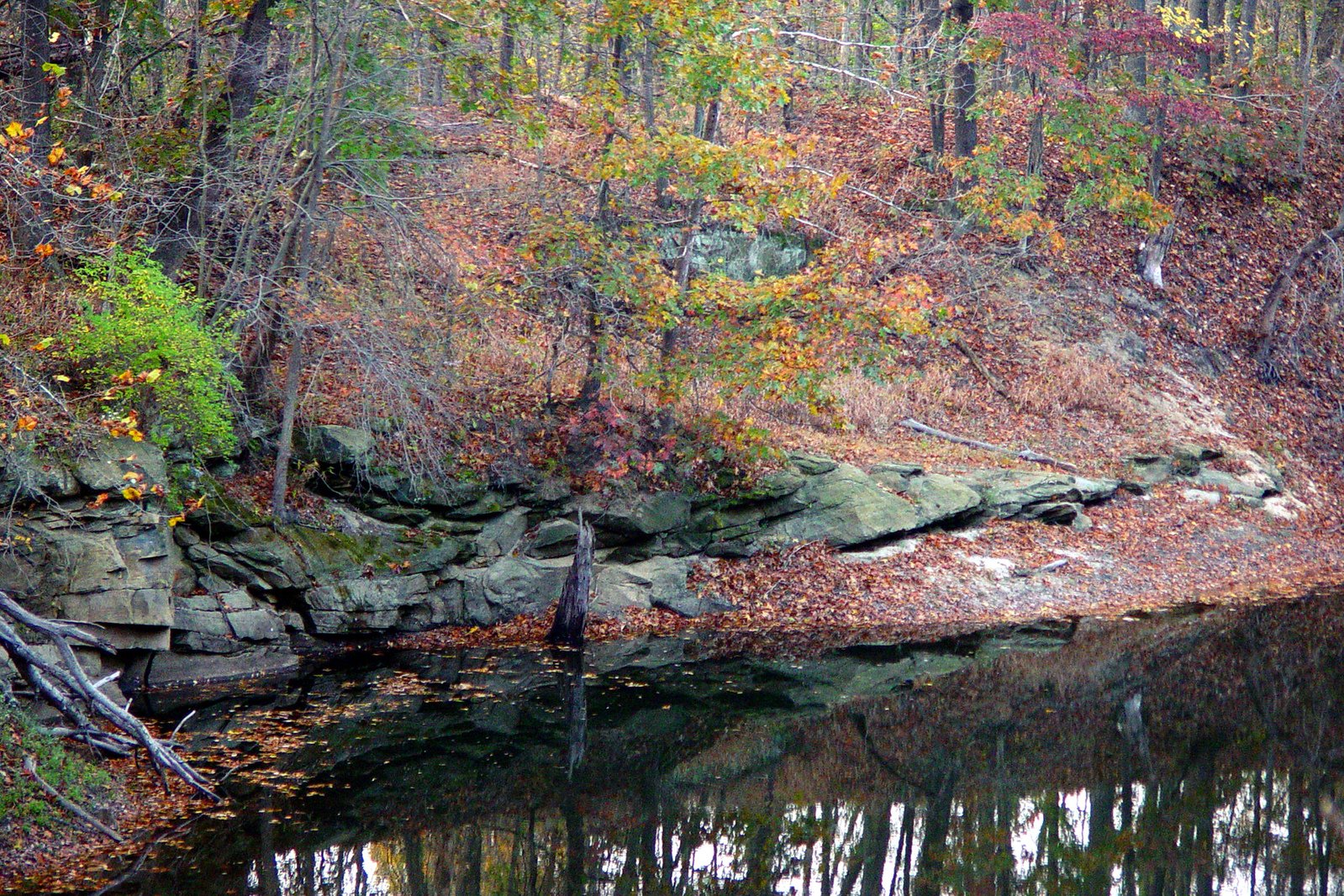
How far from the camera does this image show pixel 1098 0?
20578 mm

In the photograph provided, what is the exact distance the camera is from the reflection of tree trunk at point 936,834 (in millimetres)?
8445

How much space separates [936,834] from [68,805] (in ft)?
21.4

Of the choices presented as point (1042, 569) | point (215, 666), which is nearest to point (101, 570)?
point (215, 666)

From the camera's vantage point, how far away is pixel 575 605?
13.5m

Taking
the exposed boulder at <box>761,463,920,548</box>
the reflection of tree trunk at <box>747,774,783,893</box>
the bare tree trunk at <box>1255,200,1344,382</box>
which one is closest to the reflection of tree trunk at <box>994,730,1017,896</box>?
the reflection of tree trunk at <box>747,774,783,893</box>

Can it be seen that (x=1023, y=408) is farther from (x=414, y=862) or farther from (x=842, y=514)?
(x=414, y=862)

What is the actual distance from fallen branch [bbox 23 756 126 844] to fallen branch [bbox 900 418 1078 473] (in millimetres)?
14137

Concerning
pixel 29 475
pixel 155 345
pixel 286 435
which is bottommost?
pixel 286 435

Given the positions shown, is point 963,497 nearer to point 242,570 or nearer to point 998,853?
point 998,853

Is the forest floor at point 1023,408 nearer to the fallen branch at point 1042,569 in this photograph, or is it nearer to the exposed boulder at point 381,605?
the fallen branch at point 1042,569

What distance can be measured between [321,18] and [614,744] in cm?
893

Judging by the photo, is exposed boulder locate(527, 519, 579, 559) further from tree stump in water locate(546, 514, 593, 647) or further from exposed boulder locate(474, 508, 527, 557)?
tree stump in water locate(546, 514, 593, 647)

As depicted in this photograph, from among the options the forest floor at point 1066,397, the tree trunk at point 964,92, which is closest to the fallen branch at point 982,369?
the forest floor at point 1066,397

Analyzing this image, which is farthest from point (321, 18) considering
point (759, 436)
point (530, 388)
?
point (759, 436)
